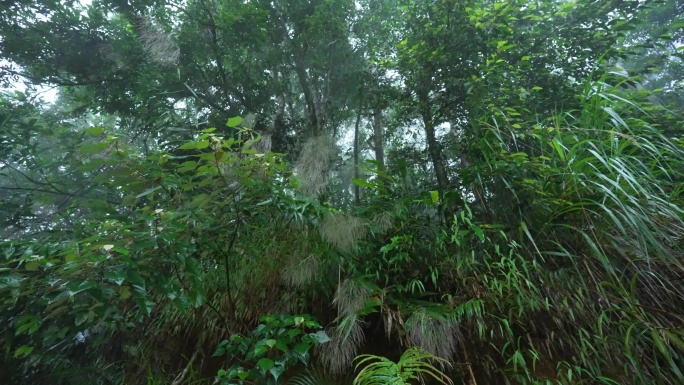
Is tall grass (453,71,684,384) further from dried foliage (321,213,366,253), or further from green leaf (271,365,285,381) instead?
green leaf (271,365,285,381)

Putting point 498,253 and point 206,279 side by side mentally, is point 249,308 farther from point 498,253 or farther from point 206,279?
point 498,253

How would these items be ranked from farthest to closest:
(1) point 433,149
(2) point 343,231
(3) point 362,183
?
(1) point 433,149 → (3) point 362,183 → (2) point 343,231

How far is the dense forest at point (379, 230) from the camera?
1605 mm

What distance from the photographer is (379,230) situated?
2.45 meters

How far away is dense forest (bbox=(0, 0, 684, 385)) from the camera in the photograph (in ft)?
5.27

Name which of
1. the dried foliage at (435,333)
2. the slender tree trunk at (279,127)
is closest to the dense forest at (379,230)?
the dried foliage at (435,333)

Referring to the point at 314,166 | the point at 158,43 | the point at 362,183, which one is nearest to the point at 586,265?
the point at 362,183

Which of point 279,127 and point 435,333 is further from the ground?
point 279,127

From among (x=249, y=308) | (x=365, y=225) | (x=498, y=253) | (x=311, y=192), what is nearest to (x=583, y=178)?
(x=498, y=253)

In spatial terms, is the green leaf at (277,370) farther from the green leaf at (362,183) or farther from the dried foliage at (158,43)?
the dried foliage at (158,43)

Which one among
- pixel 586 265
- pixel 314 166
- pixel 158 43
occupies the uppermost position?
pixel 158 43

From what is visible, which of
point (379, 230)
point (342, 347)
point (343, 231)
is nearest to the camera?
point (342, 347)

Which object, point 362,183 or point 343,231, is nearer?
point 343,231

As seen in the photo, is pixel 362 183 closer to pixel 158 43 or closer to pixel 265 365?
pixel 265 365
